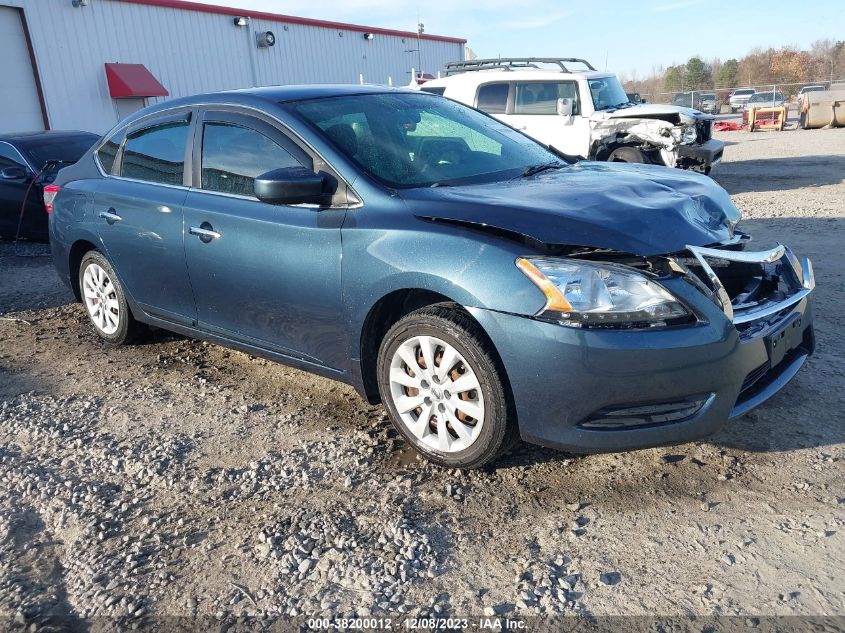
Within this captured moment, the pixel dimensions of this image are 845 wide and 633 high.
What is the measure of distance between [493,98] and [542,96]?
33.1 inches

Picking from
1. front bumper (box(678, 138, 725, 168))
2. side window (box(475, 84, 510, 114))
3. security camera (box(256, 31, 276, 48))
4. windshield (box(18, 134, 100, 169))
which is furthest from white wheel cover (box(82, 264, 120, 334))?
security camera (box(256, 31, 276, 48))

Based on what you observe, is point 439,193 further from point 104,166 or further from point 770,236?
point 770,236

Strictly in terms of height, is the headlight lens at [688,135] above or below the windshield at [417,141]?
below

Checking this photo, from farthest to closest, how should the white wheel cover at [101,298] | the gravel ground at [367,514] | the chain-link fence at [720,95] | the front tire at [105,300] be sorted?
the chain-link fence at [720,95] < the white wheel cover at [101,298] < the front tire at [105,300] < the gravel ground at [367,514]

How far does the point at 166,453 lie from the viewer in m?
3.56

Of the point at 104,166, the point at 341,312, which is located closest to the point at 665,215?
the point at 341,312

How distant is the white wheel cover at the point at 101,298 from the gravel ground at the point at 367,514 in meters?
0.82

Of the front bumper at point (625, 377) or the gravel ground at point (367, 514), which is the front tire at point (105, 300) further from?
the front bumper at point (625, 377)

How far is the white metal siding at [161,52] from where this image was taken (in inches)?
696

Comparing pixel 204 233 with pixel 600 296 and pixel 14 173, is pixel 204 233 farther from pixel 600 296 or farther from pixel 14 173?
pixel 14 173

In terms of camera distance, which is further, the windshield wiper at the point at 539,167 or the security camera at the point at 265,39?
the security camera at the point at 265,39

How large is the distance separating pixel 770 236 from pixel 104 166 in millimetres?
6577

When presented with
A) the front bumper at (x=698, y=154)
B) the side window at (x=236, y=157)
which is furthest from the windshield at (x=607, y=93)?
the side window at (x=236, y=157)

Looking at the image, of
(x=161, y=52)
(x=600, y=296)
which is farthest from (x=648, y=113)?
(x=161, y=52)
